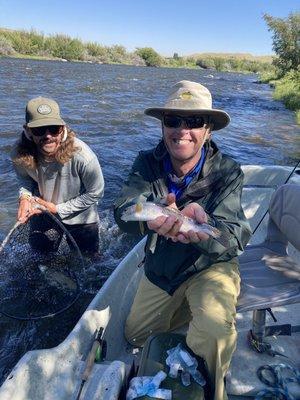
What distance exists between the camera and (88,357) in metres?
2.87

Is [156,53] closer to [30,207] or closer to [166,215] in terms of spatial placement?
[30,207]

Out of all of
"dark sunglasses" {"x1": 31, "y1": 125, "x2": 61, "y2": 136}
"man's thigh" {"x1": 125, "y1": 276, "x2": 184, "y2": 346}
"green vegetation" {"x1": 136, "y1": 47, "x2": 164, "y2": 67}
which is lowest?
"green vegetation" {"x1": 136, "y1": 47, "x2": 164, "y2": 67}

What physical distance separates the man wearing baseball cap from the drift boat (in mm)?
926

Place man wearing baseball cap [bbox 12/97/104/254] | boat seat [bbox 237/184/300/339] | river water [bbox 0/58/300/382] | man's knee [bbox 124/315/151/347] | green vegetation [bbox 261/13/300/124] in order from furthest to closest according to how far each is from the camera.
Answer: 1. green vegetation [bbox 261/13/300/124]
2. river water [bbox 0/58/300/382]
3. man wearing baseball cap [bbox 12/97/104/254]
4. man's knee [bbox 124/315/151/347]
5. boat seat [bbox 237/184/300/339]

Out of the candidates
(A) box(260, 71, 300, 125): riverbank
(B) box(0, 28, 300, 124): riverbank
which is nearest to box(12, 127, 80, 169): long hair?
(A) box(260, 71, 300, 125): riverbank

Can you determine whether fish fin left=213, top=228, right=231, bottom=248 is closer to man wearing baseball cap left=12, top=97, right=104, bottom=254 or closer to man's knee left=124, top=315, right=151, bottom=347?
man's knee left=124, top=315, right=151, bottom=347

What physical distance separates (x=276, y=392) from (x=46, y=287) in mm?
3426

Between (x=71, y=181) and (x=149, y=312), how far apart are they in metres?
1.85

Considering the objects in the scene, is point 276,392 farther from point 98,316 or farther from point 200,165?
point 200,165

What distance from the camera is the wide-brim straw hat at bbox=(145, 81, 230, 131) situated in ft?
9.87

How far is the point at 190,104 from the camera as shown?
9.92 ft

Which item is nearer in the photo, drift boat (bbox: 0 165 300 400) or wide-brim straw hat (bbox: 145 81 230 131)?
drift boat (bbox: 0 165 300 400)

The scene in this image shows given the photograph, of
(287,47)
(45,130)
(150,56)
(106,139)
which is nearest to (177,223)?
(45,130)

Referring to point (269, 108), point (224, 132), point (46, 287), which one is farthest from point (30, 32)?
point (46, 287)
